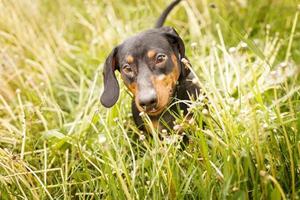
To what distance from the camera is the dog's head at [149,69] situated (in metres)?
2.54

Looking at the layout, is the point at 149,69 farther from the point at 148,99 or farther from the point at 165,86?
the point at 148,99

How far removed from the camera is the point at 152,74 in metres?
2.61

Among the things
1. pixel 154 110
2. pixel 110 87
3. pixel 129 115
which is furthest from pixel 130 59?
pixel 129 115

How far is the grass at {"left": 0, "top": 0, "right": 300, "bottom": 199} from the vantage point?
2.20 metres

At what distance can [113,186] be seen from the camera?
231cm

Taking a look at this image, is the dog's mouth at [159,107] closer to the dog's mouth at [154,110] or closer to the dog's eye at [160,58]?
the dog's mouth at [154,110]

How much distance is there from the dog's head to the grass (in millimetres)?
122

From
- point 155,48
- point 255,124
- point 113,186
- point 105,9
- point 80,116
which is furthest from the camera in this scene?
point 105,9

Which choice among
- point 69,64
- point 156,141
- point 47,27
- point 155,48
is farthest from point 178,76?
point 47,27

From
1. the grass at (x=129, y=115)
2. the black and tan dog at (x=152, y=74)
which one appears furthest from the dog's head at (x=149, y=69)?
the grass at (x=129, y=115)

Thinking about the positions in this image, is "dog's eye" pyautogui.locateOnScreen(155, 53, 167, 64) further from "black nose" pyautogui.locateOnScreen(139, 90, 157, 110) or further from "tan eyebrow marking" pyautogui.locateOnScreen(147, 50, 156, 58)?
"black nose" pyautogui.locateOnScreen(139, 90, 157, 110)

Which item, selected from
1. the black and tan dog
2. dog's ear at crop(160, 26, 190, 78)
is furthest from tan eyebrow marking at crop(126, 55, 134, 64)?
dog's ear at crop(160, 26, 190, 78)

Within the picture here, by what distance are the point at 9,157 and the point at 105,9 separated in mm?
2588

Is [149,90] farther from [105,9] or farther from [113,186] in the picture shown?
[105,9]
